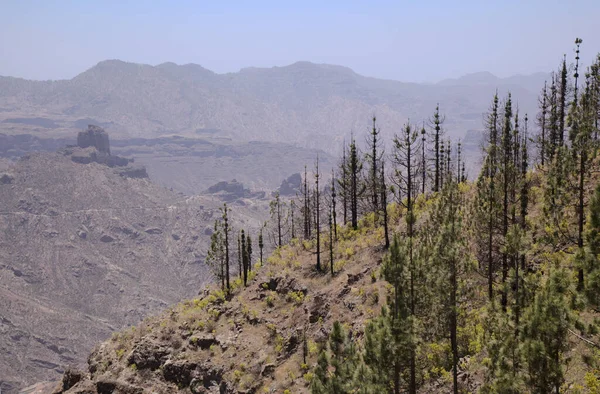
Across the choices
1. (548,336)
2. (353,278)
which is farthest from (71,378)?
(548,336)

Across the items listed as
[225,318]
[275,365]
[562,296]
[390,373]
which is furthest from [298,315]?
[562,296]

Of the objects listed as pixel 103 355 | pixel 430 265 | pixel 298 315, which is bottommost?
pixel 103 355

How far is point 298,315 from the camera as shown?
4328 centimetres

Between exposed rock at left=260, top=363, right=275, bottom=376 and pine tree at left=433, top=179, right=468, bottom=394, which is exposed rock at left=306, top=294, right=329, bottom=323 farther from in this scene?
pine tree at left=433, top=179, right=468, bottom=394

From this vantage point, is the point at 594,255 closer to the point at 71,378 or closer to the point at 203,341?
the point at 203,341

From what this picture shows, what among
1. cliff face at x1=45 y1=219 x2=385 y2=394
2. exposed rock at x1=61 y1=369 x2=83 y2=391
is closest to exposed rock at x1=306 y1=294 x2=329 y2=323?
cliff face at x1=45 y1=219 x2=385 y2=394

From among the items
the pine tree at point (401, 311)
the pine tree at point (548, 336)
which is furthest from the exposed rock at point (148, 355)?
the pine tree at point (548, 336)

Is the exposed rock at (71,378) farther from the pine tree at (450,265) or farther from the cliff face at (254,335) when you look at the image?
the pine tree at (450,265)

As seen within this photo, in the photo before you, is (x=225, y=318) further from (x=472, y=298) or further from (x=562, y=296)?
(x=562, y=296)

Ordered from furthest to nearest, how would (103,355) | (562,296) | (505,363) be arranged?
(103,355)
(505,363)
(562,296)

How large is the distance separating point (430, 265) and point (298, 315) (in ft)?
65.3

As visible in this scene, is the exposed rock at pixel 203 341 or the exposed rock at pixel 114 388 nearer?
the exposed rock at pixel 114 388

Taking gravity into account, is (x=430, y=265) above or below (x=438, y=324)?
above

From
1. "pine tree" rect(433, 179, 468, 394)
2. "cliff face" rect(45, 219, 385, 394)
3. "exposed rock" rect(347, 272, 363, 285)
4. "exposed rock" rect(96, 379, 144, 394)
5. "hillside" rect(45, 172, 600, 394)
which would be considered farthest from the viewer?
"exposed rock" rect(96, 379, 144, 394)
